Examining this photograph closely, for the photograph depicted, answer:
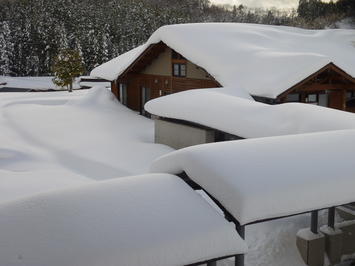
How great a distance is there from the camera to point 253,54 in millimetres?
22703

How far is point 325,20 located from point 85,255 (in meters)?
80.1

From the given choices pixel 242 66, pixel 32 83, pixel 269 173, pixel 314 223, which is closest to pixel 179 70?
pixel 242 66

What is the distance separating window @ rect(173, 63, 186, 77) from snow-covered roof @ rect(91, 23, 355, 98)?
1410 mm

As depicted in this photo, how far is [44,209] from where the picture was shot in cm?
559

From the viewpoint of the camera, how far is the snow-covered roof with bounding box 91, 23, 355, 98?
19.5 m

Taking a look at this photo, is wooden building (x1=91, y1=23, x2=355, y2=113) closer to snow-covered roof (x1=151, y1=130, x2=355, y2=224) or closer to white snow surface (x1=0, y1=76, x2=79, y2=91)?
snow-covered roof (x1=151, y1=130, x2=355, y2=224)

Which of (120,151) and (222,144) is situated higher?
(222,144)

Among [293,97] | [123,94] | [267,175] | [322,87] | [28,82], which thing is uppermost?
[322,87]

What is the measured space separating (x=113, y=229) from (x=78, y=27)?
66.3 metres

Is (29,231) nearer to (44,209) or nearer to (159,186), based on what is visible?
(44,209)

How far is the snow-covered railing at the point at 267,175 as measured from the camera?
6.39m

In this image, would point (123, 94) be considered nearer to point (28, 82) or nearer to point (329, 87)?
point (329, 87)

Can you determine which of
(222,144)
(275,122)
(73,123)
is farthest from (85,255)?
(73,123)

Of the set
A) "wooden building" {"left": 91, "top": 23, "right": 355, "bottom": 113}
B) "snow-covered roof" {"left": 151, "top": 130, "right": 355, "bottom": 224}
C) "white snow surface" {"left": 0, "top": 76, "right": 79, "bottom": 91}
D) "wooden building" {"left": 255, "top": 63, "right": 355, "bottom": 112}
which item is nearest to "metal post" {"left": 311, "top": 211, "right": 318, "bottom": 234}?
"snow-covered roof" {"left": 151, "top": 130, "right": 355, "bottom": 224}
